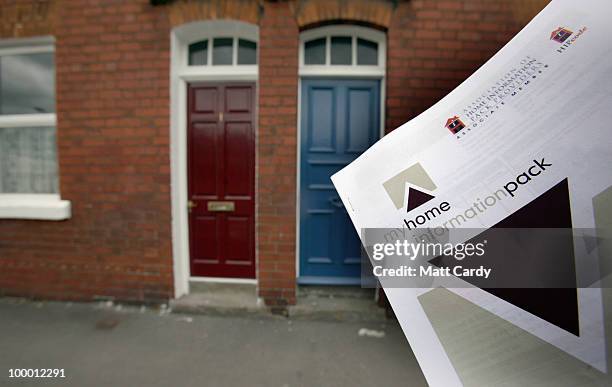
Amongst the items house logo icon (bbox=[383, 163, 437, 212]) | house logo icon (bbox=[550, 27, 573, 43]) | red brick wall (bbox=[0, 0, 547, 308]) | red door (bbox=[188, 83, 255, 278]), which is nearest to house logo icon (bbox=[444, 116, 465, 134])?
house logo icon (bbox=[383, 163, 437, 212])

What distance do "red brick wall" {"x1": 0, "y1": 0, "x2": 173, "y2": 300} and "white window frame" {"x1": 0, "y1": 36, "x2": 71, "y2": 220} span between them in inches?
3.8

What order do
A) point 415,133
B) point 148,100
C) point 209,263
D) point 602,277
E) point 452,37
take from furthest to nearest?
point 209,263, point 148,100, point 452,37, point 415,133, point 602,277

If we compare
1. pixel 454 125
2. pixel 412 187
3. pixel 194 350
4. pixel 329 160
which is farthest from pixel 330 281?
pixel 454 125

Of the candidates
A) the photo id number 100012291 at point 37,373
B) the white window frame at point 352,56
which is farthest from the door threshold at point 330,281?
the white window frame at point 352,56

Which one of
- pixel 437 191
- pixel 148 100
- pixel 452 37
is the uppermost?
pixel 452 37

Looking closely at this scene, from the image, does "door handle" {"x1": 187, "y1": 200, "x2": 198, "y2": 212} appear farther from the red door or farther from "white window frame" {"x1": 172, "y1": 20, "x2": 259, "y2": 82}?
"white window frame" {"x1": 172, "y1": 20, "x2": 259, "y2": 82}

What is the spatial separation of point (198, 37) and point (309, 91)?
132 cm

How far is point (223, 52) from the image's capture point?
2879mm

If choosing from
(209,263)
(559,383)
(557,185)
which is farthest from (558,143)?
(209,263)

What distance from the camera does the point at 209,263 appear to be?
301 centimetres

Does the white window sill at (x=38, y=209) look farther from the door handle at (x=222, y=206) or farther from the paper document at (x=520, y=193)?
the paper document at (x=520, y=193)

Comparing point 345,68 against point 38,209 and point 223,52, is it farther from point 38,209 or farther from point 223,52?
point 38,209

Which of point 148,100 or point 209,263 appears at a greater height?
point 148,100

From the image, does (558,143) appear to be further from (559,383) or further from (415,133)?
(559,383)
